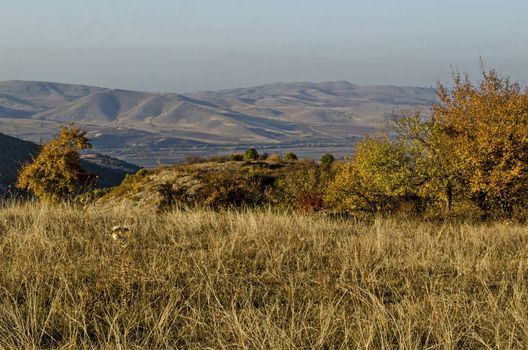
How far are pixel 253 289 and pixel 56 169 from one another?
116ft

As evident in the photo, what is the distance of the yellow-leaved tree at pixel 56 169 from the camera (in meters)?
38.6

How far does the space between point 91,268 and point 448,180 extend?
96.3 ft

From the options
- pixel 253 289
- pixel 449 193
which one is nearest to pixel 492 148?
pixel 449 193

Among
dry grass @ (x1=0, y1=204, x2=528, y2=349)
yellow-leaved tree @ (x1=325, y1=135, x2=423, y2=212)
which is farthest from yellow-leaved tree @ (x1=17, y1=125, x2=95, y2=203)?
dry grass @ (x1=0, y1=204, x2=528, y2=349)

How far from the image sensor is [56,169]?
38781mm

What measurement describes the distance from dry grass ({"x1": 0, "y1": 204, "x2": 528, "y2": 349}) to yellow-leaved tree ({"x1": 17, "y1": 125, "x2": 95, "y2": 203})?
30.3 metres

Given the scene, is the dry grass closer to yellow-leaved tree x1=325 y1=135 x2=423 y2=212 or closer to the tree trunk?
yellow-leaved tree x1=325 y1=135 x2=423 y2=212

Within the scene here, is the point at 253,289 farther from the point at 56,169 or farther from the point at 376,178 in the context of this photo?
the point at 56,169

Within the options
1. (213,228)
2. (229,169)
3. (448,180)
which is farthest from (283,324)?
(229,169)

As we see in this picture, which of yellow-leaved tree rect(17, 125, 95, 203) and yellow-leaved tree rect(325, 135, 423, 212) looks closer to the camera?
yellow-leaved tree rect(325, 135, 423, 212)

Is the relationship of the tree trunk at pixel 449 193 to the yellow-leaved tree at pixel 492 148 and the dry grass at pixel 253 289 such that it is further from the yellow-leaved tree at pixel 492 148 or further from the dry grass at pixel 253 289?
the dry grass at pixel 253 289

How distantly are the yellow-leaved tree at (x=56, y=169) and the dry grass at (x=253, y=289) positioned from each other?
30285mm

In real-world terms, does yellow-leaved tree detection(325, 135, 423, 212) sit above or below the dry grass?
below

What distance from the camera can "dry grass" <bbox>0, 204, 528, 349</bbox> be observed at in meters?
4.98
